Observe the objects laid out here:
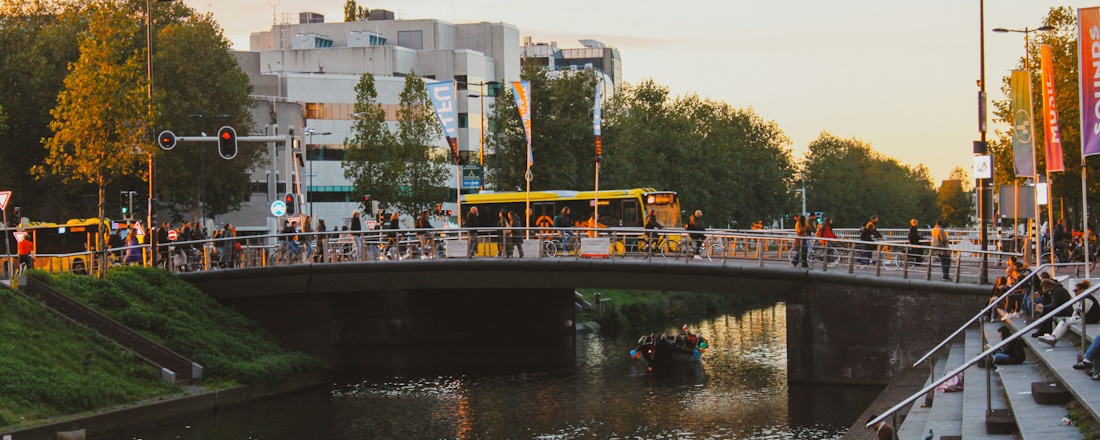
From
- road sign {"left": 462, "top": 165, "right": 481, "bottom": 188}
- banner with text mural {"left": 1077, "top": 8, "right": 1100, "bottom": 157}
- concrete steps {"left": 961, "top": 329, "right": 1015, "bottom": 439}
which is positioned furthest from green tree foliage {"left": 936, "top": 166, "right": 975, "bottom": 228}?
concrete steps {"left": 961, "top": 329, "right": 1015, "bottom": 439}

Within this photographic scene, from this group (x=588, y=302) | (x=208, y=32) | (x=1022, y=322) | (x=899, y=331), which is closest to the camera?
(x=1022, y=322)

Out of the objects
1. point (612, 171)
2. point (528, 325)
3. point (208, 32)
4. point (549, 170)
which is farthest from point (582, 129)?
point (208, 32)

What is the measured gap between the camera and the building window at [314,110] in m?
96.2

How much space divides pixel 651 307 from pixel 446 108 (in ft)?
69.3

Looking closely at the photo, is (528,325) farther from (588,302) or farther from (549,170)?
(549,170)

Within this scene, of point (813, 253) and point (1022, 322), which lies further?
point (813, 253)

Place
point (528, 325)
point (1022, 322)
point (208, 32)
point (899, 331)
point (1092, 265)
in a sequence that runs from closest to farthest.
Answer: point (1022, 322)
point (899, 331)
point (1092, 265)
point (528, 325)
point (208, 32)

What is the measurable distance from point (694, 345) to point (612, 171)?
32288 mm

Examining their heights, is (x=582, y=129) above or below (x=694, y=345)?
above

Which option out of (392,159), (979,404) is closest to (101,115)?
(979,404)

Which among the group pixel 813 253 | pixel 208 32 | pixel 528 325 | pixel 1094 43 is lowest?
pixel 528 325

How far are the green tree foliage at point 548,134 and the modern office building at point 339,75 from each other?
2298cm

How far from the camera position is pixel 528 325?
169ft

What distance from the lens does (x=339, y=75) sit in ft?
319
